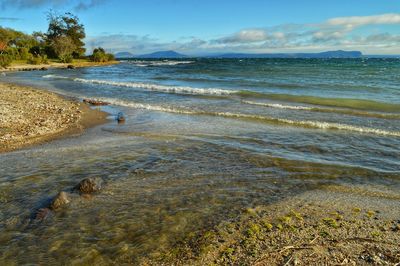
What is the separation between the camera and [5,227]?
5988 mm

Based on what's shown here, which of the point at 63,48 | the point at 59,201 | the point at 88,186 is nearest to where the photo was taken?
the point at 59,201

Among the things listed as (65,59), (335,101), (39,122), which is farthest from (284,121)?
(65,59)

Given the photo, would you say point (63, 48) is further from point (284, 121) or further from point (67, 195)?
point (67, 195)

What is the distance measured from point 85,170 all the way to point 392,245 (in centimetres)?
723

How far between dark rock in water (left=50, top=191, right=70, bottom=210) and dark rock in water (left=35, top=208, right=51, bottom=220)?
0.44 ft

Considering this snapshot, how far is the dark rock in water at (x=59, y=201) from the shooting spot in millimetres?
6695

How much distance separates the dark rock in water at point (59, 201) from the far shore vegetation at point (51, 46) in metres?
72.0

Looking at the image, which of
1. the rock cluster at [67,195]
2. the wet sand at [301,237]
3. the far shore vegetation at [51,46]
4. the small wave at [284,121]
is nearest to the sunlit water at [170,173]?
the small wave at [284,121]

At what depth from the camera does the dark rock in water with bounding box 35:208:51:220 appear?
632 cm

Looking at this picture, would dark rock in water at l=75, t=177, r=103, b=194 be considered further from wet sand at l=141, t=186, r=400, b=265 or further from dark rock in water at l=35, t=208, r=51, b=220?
wet sand at l=141, t=186, r=400, b=265

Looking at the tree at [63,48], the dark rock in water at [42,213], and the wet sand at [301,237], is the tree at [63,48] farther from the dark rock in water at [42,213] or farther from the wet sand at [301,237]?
the wet sand at [301,237]

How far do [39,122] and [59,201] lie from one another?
9007mm

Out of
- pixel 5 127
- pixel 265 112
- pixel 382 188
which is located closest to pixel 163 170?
pixel 382 188

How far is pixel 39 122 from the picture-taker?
573 inches
